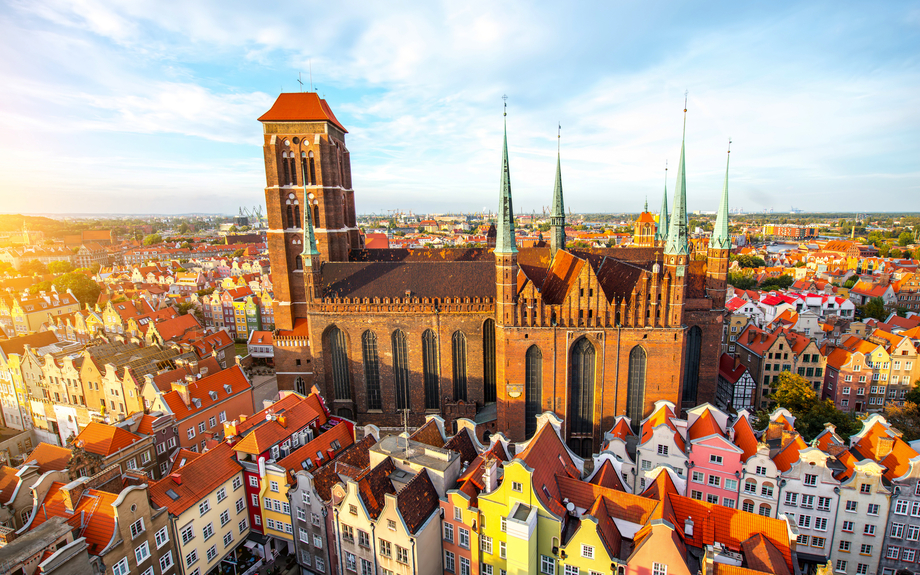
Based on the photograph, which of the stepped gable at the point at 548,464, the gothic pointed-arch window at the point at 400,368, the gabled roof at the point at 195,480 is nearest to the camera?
the stepped gable at the point at 548,464

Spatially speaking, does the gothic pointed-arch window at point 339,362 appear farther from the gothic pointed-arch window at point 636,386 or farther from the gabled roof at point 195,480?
the gothic pointed-arch window at point 636,386

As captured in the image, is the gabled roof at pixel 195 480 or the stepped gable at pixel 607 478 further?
the stepped gable at pixel 607 478

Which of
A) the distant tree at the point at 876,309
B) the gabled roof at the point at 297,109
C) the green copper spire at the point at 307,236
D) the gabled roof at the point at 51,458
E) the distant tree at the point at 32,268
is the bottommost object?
the distant tree at the point at 876,309

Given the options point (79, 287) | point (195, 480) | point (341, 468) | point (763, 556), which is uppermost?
point (79, 287)

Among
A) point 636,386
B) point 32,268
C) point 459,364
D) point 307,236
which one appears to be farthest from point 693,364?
point 32,268

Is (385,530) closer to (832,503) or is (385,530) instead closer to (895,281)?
(832,503)

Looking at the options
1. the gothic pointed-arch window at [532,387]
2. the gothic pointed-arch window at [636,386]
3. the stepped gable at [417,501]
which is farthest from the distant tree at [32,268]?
the gothic pointed-arch window at [636,386]

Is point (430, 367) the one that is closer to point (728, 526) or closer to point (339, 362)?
point (339, 362)
